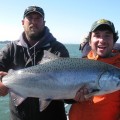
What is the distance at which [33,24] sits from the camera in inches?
224

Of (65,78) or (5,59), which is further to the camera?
(5,59)

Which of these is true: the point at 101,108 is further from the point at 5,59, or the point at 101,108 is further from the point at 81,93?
the point at 5,59

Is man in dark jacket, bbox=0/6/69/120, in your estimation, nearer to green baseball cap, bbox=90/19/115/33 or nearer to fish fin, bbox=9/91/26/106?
fish fin, bbox=9/91/26/106

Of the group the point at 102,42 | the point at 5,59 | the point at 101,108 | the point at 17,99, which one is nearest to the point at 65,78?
the point at 101,108

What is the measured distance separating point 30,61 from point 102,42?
4.24 feet

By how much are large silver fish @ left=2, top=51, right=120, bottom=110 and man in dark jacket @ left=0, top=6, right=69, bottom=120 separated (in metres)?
0.65

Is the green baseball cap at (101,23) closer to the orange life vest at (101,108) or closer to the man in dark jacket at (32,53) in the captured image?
the man in dark jacket at (32,53)

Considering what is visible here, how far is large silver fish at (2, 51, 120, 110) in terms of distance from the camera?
15.7 ft

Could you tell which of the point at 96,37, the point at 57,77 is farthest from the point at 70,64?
the point at 96,37

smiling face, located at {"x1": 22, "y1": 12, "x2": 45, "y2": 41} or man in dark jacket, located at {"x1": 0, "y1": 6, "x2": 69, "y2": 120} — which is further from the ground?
smiling face, located at {"x1": 22, "y1": 12, "x2": 45, "y2": 41}

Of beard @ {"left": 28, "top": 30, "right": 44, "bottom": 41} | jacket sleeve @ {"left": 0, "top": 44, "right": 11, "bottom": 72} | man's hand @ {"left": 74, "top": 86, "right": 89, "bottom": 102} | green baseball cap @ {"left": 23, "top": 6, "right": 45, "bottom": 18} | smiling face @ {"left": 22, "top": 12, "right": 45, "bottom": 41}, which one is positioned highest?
green baseball cap @ {"left": 23, "top": 6, "right": 45, "bottom": 18}

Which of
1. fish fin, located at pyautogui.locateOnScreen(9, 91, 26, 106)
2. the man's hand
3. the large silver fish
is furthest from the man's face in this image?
the man's hand

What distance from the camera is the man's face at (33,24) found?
5.69m

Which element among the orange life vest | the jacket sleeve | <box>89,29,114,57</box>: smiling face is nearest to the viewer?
the orange life vest
